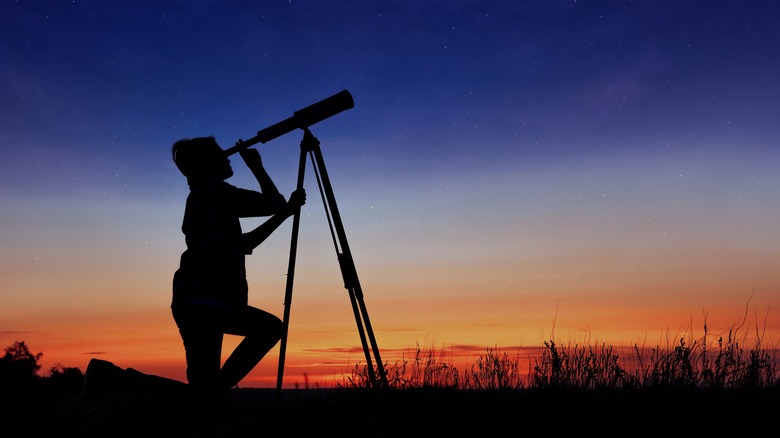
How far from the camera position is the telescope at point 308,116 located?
231 inches

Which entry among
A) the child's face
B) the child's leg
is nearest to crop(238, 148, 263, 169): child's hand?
the child's face

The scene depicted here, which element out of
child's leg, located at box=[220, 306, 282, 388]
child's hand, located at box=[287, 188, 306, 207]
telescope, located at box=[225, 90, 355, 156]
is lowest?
child's leg, located at box=[220, 306, 282, 388]

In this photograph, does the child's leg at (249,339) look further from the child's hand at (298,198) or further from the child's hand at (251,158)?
the child's hand at (251,158)

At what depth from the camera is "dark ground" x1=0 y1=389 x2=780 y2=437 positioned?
439cm

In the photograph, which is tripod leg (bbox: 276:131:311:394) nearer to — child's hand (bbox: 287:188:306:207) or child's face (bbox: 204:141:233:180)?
child's hand (bbox: 287:188:306:207)

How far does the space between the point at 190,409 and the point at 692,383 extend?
198 inches

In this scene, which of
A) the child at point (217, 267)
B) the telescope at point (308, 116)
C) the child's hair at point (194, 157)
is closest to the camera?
the child at point (217, 267)

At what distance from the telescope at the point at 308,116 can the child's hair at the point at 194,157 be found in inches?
9.8

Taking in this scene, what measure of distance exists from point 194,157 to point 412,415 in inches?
117

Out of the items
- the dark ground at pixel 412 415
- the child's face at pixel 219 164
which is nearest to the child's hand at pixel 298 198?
the child's face at pixel 219 164

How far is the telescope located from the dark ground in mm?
2425

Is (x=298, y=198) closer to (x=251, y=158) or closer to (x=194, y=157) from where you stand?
(x=251, y=158)

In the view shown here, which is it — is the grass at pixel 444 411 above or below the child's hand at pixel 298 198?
below

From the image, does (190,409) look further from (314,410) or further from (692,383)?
(692,383)
